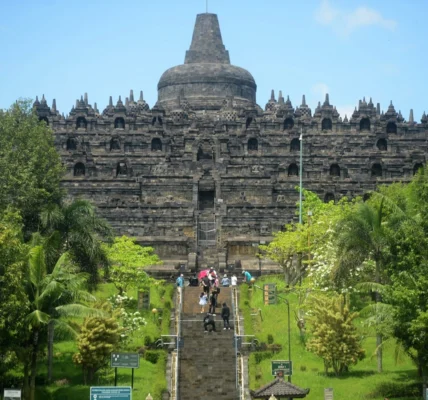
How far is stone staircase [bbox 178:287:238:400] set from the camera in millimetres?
50031

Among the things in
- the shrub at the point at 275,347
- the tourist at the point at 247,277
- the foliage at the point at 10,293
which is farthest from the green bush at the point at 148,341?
the tourist at the point at 247,277

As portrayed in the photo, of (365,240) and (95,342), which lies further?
(365,240)

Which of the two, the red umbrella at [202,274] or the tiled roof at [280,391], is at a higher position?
the red umbrella at [202,274]

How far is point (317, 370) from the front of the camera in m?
52.7

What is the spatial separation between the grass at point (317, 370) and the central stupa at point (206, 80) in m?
53.2

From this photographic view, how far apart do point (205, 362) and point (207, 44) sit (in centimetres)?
6932

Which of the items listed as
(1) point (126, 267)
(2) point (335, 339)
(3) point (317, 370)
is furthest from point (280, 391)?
(1) point (126, 267)

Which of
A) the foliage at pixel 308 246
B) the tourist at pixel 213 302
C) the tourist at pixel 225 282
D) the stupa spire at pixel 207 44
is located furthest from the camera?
the stupa spire at pixel 207 44

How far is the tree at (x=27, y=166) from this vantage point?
5644cm

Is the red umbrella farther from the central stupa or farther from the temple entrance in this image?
the central stupa

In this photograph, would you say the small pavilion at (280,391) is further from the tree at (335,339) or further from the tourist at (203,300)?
the tourist at (203,300)

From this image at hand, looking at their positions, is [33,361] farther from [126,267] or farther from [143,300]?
[126,267]

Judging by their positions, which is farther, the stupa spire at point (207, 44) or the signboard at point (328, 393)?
the stupa spire at point (207, 44)

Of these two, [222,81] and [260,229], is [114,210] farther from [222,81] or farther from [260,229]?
[222,81]
